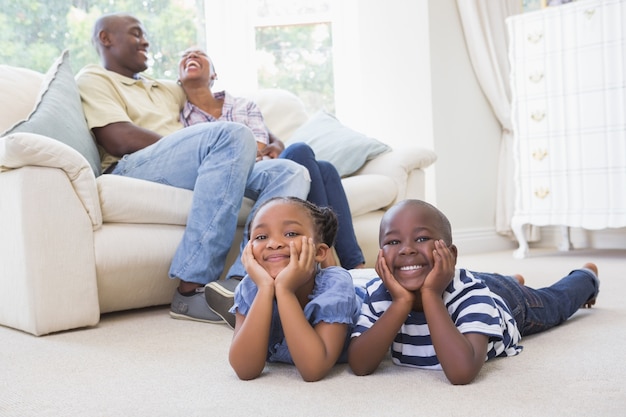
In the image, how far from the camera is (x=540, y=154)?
3633mm

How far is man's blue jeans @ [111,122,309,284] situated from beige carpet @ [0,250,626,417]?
29 centimetres

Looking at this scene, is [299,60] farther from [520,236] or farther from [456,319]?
[456,319]

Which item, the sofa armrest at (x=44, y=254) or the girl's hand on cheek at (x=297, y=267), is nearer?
the girl's hand on cheek at (x=297, y=267)

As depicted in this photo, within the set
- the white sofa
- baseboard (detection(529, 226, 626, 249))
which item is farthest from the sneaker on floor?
baseboard (detection(529, 226, 626, 249))

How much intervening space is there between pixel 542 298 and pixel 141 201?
1.22m

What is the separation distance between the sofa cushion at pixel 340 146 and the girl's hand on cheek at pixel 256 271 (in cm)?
169

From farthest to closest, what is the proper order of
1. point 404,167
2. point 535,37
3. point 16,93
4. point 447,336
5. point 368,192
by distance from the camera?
point 535,37
point 404,167
point 368,192
point 16,93
point 447,336

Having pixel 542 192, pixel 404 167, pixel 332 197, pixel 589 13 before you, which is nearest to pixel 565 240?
pixel 542 192

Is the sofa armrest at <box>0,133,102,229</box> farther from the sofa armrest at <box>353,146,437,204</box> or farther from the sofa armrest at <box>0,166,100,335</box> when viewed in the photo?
the sofa armrest at <box>353,146,437,204</box>

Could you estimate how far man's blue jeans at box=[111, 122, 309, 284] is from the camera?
210 centimetres

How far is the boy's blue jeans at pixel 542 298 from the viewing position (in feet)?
5.07

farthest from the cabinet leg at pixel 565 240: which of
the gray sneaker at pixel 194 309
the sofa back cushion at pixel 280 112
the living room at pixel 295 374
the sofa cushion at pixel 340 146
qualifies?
the gray sneaker at pixel 194 309

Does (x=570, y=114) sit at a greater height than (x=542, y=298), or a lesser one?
greater

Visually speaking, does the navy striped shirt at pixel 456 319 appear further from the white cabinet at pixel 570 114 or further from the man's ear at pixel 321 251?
the white cabinet at pixel 570 114
